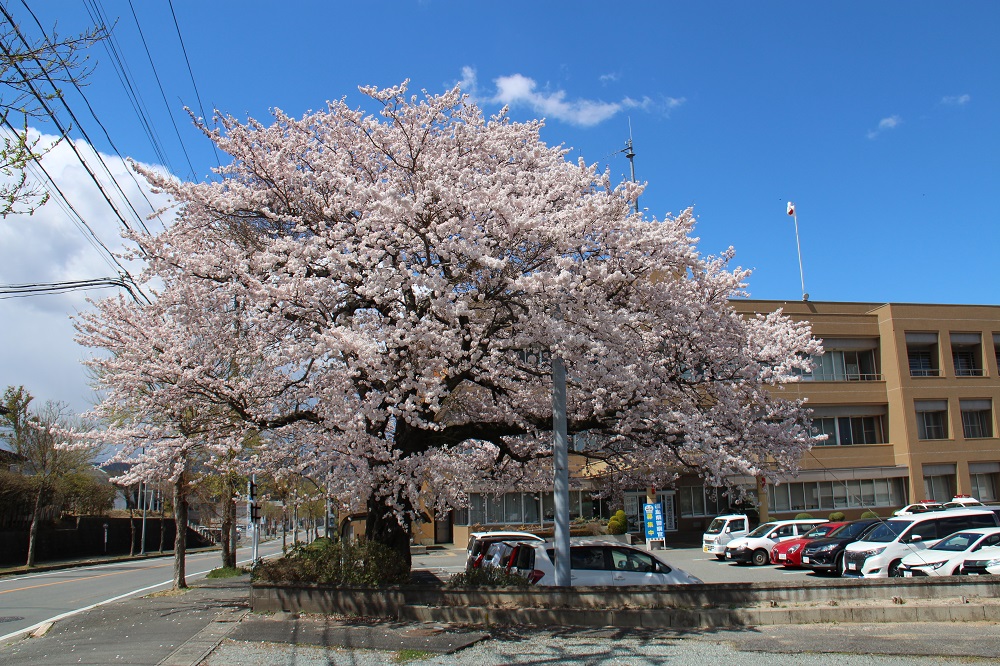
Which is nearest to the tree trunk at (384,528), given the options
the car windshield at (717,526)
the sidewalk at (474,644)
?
the sidewalk at (474,644)

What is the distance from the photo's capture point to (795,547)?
72.4 ft

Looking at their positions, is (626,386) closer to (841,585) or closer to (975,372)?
(841,585)

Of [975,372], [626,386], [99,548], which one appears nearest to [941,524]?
[626,386]

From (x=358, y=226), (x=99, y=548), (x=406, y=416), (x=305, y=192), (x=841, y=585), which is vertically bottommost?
(x=99, y=548)

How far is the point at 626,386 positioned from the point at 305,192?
6882 mm

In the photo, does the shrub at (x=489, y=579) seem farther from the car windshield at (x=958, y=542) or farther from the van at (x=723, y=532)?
the van at (x=723, y=532)

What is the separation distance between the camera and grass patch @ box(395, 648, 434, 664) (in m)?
9.25

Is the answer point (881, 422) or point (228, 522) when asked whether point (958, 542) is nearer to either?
point (228, 522)

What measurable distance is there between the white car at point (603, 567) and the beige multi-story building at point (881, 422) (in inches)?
985

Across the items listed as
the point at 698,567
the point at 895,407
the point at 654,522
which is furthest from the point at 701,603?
the point at 895,407

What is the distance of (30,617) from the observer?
15.6 m

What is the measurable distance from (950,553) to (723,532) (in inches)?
561

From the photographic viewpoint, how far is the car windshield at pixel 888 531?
16.6 metres

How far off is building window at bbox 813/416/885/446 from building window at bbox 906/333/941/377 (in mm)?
3587
